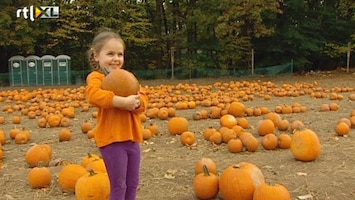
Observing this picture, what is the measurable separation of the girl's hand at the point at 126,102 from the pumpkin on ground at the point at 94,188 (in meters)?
0.96

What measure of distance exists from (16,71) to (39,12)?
371 cm

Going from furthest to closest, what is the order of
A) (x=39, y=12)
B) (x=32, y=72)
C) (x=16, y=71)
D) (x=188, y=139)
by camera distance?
(x=39, y=12)
(x=16, y=71)
(x=32, y=72)
(x=188, y=139)

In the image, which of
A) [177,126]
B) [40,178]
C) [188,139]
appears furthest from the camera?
[177,126]

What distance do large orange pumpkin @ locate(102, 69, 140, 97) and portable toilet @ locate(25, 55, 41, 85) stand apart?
19898mm

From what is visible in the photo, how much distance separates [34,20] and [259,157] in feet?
68.9

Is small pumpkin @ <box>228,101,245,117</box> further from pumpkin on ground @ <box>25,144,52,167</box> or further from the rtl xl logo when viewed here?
the rtl xl logo

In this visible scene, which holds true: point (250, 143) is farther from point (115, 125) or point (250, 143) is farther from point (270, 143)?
point (115, 125)

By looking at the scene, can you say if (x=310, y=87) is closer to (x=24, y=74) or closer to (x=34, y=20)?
(x=24, y=74)

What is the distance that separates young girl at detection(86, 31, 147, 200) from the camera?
3328mm

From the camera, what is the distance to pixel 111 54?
11.2 ft

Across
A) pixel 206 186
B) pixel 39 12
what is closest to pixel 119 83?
pixel 206 186

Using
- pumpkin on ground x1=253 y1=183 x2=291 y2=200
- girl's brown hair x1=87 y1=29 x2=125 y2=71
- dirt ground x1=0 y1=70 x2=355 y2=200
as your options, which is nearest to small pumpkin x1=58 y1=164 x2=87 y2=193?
dirt ground x1=0 y1=70 x2=355 y2=200

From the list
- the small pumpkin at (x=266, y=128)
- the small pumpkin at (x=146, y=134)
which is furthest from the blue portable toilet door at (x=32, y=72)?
the small pumpkin at (x=266, y=128)

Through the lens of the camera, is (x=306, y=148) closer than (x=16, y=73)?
Yes
